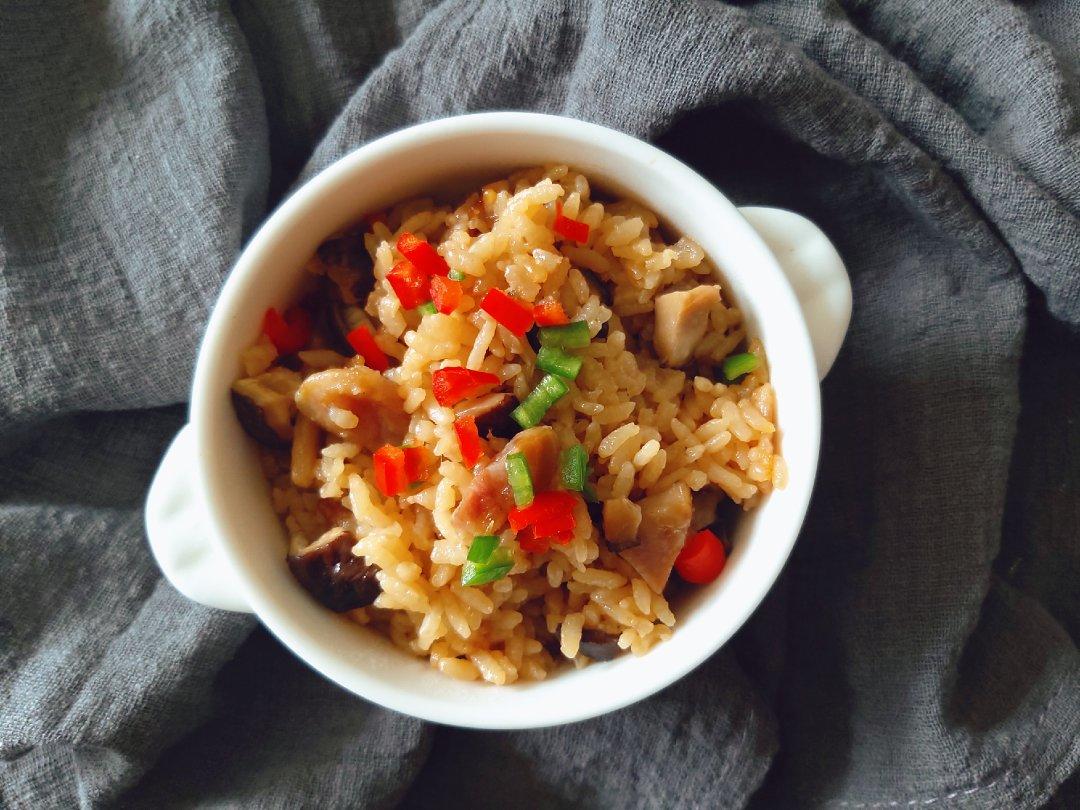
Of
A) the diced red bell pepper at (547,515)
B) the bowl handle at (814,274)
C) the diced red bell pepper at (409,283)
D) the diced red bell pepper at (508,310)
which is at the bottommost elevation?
the diced red bell pepper at (547,515)

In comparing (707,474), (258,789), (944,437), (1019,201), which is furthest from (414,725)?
(1019,201)

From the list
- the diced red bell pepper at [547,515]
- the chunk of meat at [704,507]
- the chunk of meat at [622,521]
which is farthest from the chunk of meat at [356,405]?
the chunk of meat at [704,507]

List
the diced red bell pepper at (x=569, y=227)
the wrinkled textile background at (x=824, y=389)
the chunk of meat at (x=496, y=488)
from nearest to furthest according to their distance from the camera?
the chunk of meat at (x=496, y=488) → the diced red bell pepper at (x=569, y=227) → the wrinkled textile background at (x=824, y=389)

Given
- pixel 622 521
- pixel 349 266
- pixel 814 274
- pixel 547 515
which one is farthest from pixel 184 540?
pixel 814 274

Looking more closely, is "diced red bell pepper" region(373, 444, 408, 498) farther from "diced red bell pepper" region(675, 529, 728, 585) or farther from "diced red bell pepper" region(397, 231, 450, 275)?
"diced red bell pepper" region(675, 529, 728, 585)

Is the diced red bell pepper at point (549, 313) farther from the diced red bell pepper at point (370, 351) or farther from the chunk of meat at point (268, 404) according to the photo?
the chunk of meat at point (268, 404)

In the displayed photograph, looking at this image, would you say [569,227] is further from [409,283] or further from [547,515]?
[547,515]

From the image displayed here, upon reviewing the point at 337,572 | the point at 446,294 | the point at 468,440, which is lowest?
the point at 337,572
